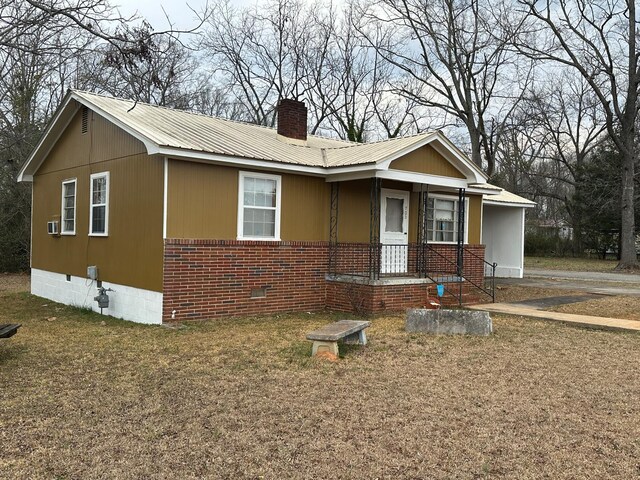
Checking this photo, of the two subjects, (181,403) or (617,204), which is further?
(617,204)

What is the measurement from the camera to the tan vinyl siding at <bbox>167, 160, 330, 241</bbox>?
379 inches

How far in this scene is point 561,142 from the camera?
39.9 meters

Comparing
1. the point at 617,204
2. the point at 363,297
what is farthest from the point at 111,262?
the point at 617,204

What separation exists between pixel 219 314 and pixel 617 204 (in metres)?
27.3

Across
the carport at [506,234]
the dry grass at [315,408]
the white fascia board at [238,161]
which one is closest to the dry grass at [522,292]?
the carport at [506,234]

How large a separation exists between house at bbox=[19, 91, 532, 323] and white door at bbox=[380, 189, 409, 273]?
3 centimetres

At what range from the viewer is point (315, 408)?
5055 mm

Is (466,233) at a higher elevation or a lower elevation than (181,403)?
higher

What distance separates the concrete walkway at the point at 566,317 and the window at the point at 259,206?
4.40 m

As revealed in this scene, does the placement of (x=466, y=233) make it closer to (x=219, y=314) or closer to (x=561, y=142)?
(x=219, y=314)

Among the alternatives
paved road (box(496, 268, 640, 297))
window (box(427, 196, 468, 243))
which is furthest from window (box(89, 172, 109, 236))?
paved road (box(496, 268, 640, 297))

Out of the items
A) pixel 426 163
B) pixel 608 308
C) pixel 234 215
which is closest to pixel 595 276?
pixel 608 308

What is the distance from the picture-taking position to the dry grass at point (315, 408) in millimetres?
3875

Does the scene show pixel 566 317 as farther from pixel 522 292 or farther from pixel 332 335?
pixel 332 335
